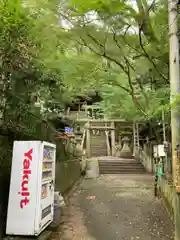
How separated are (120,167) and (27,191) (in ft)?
39.9

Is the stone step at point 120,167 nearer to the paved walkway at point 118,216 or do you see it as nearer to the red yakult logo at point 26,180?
the paved walkway at point 118,216

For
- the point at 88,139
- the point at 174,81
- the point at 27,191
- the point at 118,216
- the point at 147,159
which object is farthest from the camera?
the point at 88,139

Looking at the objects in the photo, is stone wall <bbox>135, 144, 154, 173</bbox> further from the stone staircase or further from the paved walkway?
the paved walkway

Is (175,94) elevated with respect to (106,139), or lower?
elevated

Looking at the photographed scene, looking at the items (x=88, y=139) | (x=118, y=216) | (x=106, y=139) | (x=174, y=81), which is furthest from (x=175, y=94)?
(x=106, y=139)

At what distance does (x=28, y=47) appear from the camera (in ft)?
16.0

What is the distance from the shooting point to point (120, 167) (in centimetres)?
1560

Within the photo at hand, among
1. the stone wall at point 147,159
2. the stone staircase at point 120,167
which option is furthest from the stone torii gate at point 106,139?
the stone staircase at point 120,167

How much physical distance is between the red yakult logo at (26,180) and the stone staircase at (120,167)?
442 inches

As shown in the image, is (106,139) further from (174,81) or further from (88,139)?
(174,81)

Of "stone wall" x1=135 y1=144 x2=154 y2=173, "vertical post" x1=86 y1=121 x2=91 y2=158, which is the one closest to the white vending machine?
"stone wall" x1=135 y1=144 x2=154 y2=173

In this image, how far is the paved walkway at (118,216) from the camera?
4.92m

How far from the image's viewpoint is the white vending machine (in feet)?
12.8

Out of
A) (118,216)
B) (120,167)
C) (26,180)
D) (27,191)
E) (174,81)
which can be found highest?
(174,81)
